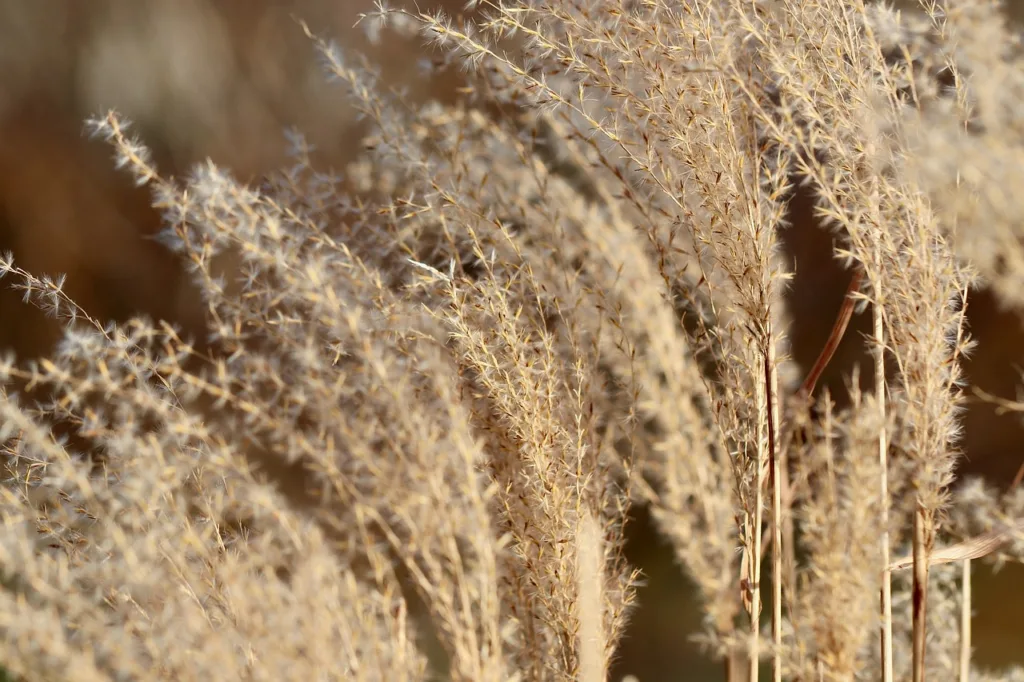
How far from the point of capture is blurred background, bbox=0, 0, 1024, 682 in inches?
49.4

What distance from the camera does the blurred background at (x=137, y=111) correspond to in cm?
125

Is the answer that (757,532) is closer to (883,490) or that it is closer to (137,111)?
(883,490)

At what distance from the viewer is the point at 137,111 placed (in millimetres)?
1283

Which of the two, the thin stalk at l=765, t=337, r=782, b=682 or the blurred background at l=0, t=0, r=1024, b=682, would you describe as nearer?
the thin stalk at l=765, t=337, r=782, b=682

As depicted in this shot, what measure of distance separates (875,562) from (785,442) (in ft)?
0.48

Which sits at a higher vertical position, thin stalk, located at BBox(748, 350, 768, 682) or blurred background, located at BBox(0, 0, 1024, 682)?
blurred background, located at BBox(0, 0, 1024, 682)

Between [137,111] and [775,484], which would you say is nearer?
[775,484]

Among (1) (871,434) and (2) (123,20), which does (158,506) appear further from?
(2) (123,20)

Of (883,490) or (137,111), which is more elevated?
(137,111)

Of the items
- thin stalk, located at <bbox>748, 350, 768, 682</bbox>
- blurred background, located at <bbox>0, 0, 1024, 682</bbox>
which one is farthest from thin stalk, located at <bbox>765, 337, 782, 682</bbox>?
blurred background, located at <bbox>0, 0, 1024, 682</bbox>

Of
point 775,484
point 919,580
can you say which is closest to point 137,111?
point 775,484

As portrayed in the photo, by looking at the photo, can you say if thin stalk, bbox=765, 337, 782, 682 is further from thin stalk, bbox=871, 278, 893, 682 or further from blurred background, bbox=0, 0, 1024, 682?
blurred background, bbox=0, 0, 1024, 682

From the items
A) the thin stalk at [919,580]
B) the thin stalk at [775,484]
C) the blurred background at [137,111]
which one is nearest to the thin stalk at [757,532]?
the thin stalk at [775,484]

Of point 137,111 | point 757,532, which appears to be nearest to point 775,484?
point 757,532
